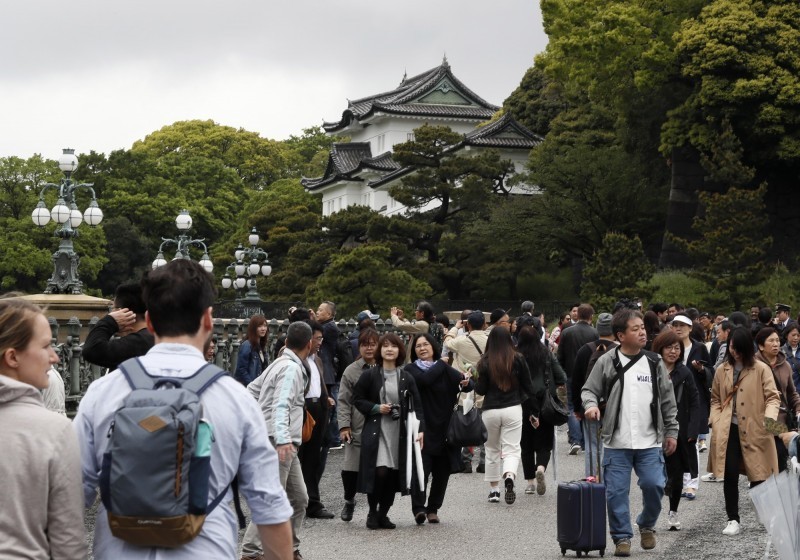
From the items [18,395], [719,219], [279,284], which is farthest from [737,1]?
[18,395]

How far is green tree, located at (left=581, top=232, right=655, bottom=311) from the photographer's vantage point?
1516 inches

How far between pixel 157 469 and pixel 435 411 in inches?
297

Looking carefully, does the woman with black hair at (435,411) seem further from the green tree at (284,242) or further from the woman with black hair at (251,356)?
the green tree at (284,242)

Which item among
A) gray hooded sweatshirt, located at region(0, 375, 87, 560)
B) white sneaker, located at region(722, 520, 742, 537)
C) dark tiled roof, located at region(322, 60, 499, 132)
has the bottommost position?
white sneaker, located at region(722, 520, 742, 537)

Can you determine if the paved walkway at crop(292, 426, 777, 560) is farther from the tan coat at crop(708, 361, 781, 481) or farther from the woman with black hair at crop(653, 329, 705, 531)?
the tan coat at crop(708, 361, 781, 481)

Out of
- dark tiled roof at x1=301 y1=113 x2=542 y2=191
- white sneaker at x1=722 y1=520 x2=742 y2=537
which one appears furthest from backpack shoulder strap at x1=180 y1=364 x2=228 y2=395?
dark tiled roof at x1=301 y1=113 x2=542 y2=191

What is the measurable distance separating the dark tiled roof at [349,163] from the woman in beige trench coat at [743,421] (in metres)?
59.8

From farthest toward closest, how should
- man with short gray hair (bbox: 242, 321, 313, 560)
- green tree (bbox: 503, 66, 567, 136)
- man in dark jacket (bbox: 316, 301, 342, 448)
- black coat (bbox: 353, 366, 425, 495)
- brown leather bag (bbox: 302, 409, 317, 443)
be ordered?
green tree (bbox: 503, 66, 567, 136), man in dark jacket (bbox: 316, 301, 342, 448), black coat (bbox: 353, 366, 425, 495), brown leather bag (bbox: 302, 409, 317, 443), man with short gray hair (bbox: 242, 321, 313, 560)

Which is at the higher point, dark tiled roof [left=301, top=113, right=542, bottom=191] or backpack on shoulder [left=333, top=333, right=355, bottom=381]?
dark tiled roof [left=301, top=113, right=542, bottom=191]

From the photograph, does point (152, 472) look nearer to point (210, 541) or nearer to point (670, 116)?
point (210, 541)

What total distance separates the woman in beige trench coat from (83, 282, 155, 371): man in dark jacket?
447 cm

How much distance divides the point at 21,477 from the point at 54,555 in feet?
0.79

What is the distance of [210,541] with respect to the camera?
3605 mm

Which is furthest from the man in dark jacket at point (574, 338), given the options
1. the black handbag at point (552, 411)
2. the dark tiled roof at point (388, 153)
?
the dark tiled roof at point (388, 153)
